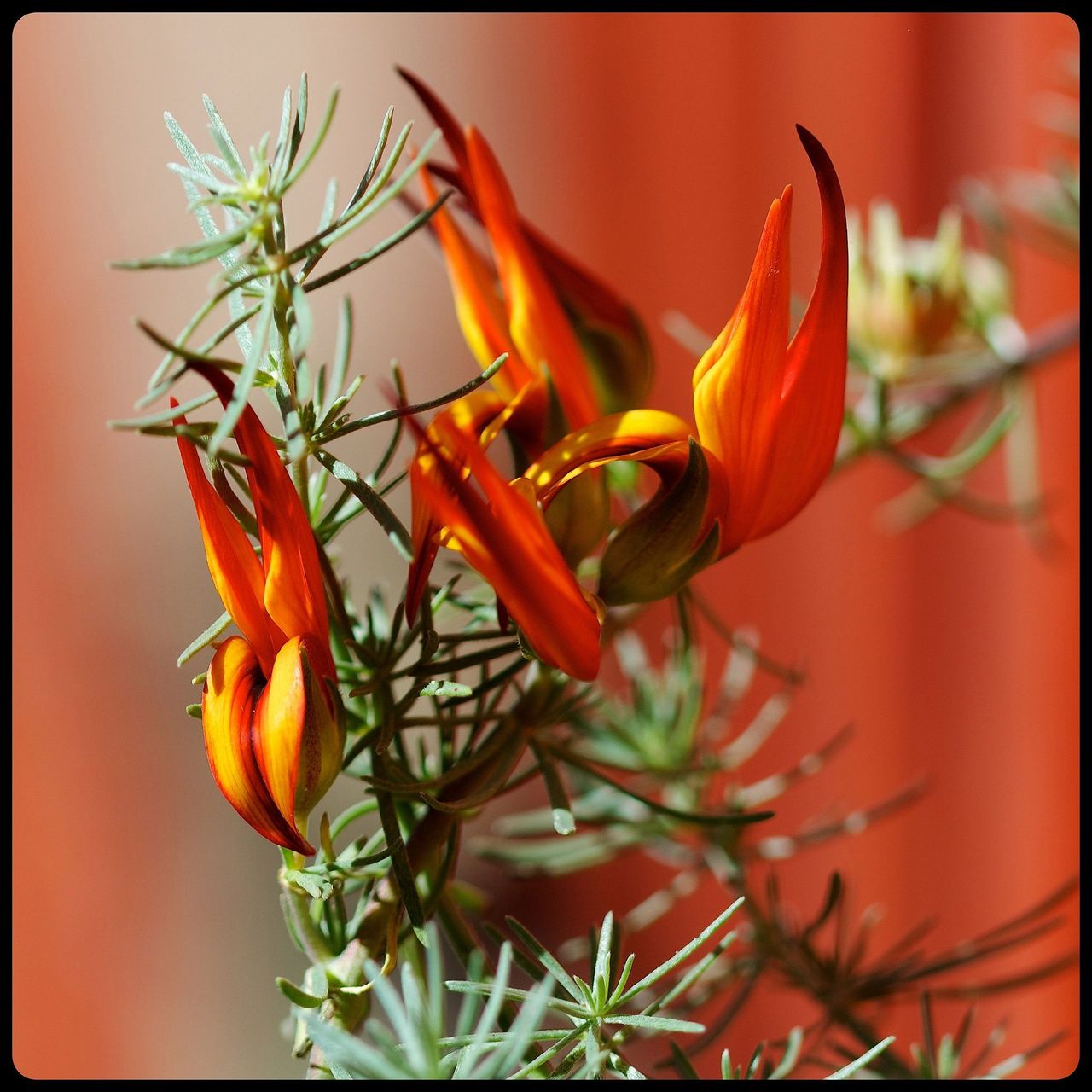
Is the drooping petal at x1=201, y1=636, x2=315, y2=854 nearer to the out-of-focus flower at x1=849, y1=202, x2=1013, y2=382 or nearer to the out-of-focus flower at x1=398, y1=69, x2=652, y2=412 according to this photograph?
the out-of-focus flower at x1=398, y1=69, x2=652, y2=412

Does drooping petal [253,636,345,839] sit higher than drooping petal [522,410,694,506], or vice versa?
drooping petal [522,410,694,506]

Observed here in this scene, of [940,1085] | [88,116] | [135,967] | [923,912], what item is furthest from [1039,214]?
[923,912]

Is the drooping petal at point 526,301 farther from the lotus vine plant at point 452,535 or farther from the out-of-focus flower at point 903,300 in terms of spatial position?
the out-of-focus flower at point 903,300

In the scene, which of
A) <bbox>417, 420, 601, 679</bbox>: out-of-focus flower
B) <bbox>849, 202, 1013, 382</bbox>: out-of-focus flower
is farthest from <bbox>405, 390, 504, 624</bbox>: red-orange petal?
<bbox>849, 202, 1013, 382</bbox>: out-of-focus flower

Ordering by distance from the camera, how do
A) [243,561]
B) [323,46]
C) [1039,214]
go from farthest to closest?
1. [323,46]
2. [1039,214]
3. [243,561]

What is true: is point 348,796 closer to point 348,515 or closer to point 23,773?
point 23,773

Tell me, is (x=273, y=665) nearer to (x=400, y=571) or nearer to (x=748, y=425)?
(x=748, y=425)

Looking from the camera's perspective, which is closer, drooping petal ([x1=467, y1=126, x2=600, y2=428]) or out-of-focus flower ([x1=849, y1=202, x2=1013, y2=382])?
drooping petal ([x1=467, y1=126, x2=600, y2=428])
